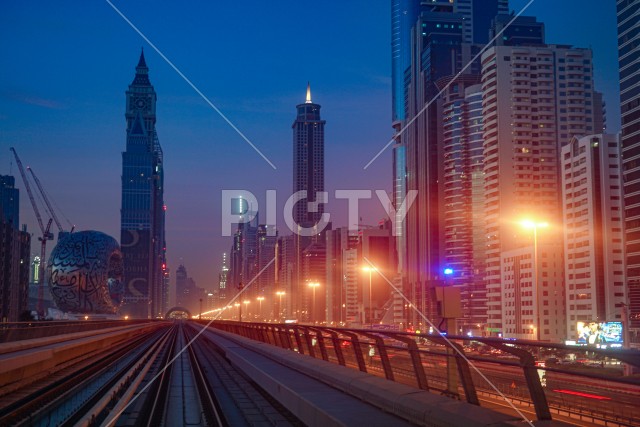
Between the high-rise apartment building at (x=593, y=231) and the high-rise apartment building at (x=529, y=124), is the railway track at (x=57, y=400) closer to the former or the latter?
the high-rise apartment building at (x=593, y=231)

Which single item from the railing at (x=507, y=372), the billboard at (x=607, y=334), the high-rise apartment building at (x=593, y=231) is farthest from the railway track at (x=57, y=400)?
the high-rise apartment building at (x=593, y=231)

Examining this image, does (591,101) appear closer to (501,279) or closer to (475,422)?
(501,279)

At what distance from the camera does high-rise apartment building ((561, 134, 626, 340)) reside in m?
116

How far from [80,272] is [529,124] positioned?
3791 inches

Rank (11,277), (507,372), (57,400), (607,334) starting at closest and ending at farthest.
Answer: (507,372) < (57,400) < (607,334) < (11,277)

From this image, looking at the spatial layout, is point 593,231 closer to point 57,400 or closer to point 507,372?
point 57,400

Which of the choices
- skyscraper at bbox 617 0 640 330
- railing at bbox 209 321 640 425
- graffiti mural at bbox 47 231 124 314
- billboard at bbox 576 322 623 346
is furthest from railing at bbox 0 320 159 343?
skyscraper at bbox 617 0 640 330

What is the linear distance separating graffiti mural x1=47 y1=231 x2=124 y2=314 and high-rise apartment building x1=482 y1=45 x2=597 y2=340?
80118mm

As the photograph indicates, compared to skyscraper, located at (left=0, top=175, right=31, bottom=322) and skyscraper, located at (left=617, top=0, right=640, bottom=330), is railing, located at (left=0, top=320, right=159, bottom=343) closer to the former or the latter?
skyscraper, located at (left=617, top=0, right=640, bottom=330)

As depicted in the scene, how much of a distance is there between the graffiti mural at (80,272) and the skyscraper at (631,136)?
219ft

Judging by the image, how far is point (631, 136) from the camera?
111m

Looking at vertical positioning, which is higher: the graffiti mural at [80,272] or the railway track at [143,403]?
the graffiti mural at [80,272]

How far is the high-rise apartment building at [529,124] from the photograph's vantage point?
158 meters

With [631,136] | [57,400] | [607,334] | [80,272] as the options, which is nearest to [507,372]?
[57,400]
